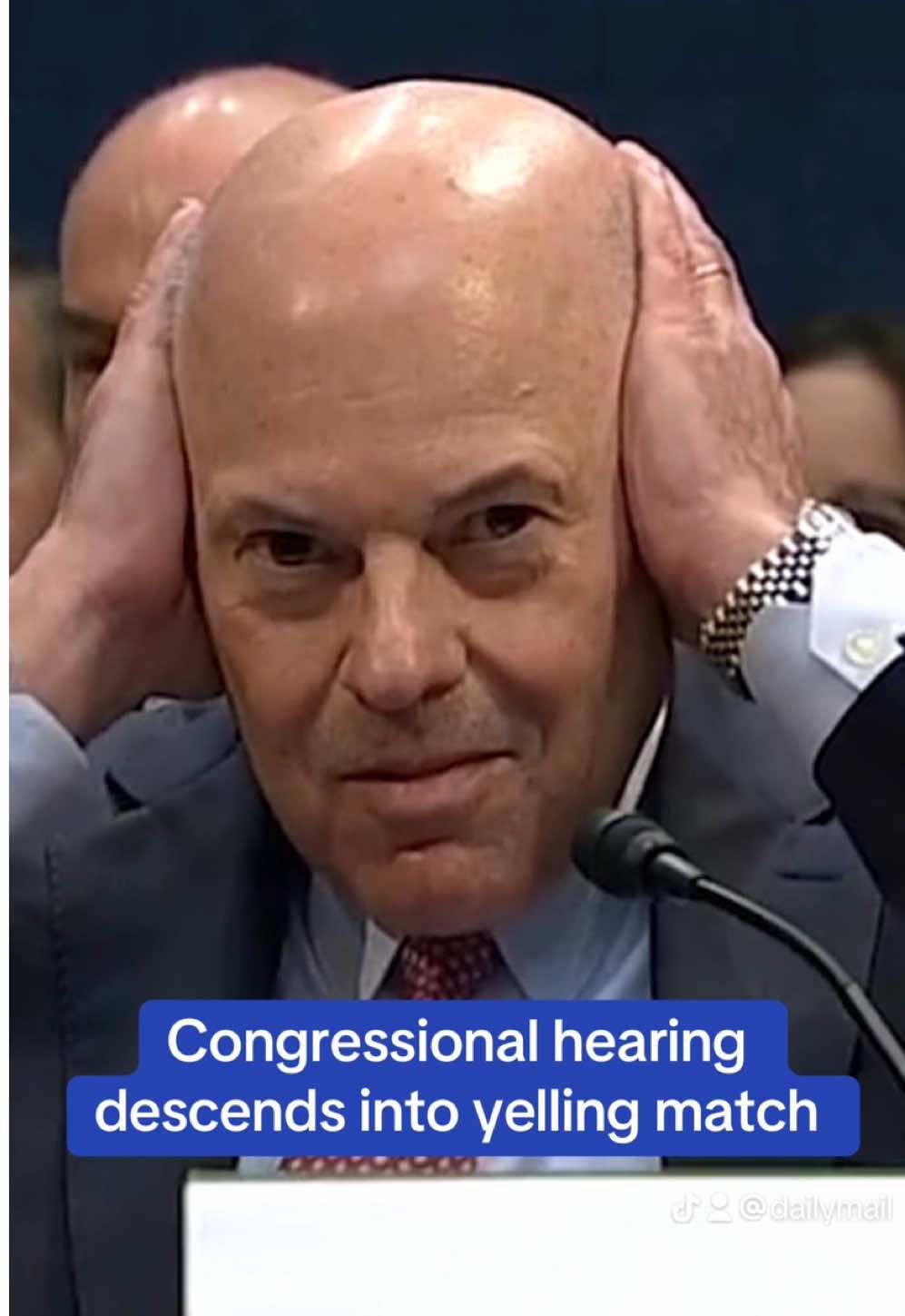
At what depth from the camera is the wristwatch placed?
119 centimetres

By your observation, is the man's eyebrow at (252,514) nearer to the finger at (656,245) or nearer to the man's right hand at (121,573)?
the man's right hand at (121,573)

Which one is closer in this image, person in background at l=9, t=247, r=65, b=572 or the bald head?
the bald head

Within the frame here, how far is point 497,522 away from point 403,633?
0.07 m

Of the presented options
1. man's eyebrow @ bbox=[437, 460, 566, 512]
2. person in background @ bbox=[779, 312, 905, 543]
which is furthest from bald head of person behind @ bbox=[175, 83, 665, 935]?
person in background @ bbox=[779, 312, 905, 543]

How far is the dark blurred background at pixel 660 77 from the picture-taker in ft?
4.07

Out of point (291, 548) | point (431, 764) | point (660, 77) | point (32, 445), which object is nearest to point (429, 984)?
point (431, 764)

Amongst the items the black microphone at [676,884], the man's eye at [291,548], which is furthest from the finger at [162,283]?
the black microphone at [676,884]

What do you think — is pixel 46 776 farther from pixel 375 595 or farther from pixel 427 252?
pixel 427 252

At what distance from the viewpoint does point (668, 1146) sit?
1.25 meters

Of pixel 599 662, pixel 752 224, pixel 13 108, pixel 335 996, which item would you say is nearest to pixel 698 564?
pixel 599 662

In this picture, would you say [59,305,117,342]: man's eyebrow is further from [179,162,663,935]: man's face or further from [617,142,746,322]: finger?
[617,142,746,322]: finger

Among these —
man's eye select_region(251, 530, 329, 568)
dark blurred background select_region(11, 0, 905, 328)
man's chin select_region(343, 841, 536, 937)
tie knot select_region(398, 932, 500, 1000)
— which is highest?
dark blurred background select_region(11, 0, 905, 328)
